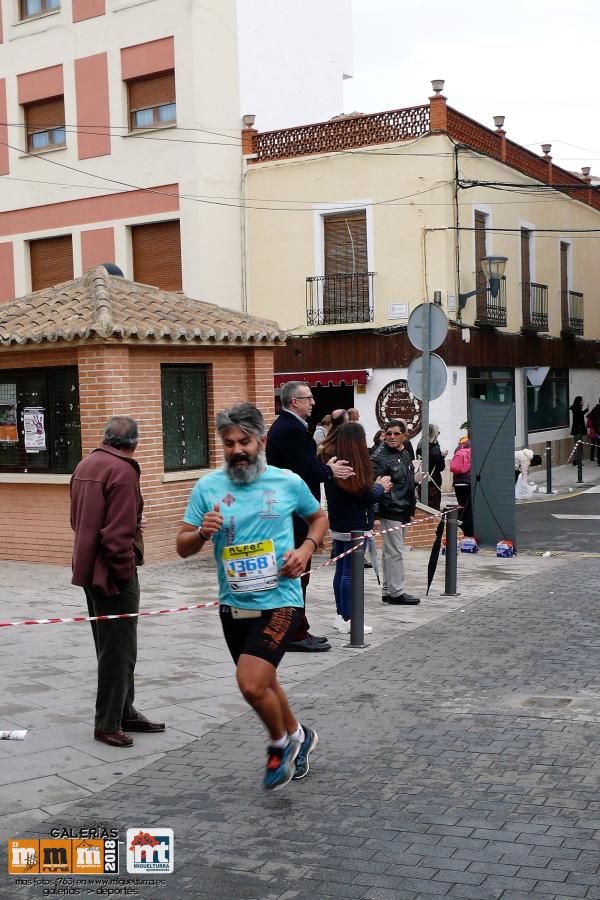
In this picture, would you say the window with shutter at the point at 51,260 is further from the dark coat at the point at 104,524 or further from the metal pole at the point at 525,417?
the dark coat at the point at 104,524

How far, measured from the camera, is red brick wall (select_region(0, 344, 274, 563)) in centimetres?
1222

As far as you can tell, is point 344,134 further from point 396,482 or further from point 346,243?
point 396,482

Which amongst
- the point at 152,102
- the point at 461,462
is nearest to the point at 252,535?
the point at 461,462

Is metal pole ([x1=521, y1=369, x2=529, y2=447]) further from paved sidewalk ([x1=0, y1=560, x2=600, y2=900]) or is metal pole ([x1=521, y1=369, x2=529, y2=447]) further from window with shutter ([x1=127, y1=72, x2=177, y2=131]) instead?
paved sidewalk ([x1=0, y1=560, x2=600, y2=900])

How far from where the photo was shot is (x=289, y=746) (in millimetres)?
5305

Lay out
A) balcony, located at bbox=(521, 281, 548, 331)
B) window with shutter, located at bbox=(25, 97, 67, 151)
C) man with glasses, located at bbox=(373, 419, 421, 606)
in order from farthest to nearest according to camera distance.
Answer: balcony, located at bbox=(521, 281, 548, 331)
window with shutter, located at bbox=(25, 97, 67, 151)
man with glasses, located at bbox=(373, 419, 421, 606)

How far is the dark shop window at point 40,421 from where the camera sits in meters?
12.7

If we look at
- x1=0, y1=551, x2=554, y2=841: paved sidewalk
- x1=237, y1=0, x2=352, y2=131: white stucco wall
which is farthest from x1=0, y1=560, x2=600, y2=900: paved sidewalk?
x1=237, y1=0, x2=352, y2=131: white stucco wall

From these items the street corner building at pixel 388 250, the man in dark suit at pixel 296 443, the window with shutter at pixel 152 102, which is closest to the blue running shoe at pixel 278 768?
the man in dark suit at pixel 296 443

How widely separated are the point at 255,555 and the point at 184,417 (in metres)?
8.45

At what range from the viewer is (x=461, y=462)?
14367mm

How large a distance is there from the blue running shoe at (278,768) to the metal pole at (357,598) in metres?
3.17

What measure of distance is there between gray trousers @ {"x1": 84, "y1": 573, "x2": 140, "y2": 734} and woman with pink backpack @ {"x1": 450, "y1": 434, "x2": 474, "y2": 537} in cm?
866

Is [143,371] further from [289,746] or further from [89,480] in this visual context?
[289,746]
